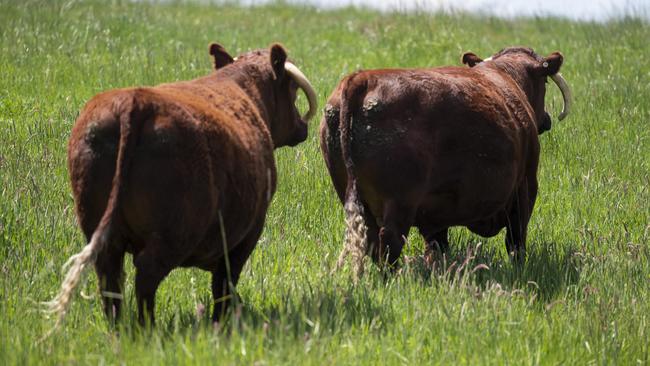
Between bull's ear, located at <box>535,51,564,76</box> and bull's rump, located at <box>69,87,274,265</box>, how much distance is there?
13.2 ft

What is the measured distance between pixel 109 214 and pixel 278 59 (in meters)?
2.27

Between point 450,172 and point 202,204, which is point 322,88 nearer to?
point 450,172

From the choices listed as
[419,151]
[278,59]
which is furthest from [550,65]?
[278,59]

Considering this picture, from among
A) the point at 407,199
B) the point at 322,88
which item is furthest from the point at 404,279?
the point at 322,88

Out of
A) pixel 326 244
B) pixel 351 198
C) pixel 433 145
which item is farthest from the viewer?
pixel 326 244

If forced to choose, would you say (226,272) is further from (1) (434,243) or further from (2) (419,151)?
(1) (434,243)

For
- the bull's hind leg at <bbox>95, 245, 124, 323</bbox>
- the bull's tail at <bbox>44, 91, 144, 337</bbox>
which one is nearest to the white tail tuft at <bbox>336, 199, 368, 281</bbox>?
the bull's hind leg at <bbox>95, 245, 124, 323</bbox>

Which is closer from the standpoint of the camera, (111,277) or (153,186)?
(153,186)

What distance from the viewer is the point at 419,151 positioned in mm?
6703

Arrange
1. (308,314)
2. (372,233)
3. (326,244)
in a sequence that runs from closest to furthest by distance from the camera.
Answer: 1. (308,314)
2. (372,233)
3. (326,244)

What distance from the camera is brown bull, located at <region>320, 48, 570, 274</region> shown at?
670 centimetres

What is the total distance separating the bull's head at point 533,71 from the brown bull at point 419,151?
32.3 inches

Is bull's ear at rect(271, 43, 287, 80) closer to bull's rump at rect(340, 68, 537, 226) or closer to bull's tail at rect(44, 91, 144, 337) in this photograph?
bull's rump at rect(340, 68, 537, 226)

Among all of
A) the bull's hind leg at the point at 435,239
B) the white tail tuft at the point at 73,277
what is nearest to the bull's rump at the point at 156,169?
the white tail tuft at the point at 73,277
